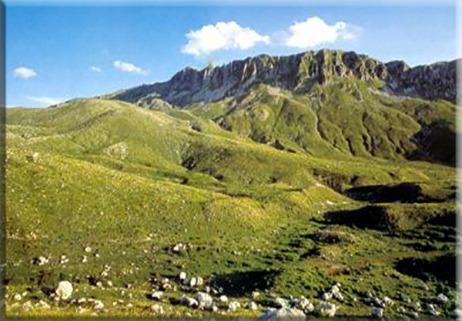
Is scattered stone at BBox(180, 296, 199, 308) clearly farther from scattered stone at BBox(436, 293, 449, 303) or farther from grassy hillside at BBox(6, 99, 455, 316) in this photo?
scattered stone at BBox(436, 293, 449, 303)

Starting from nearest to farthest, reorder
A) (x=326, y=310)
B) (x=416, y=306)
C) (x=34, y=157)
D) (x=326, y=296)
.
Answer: (x=326, y=310) < (x=416, y=306) < (x=326, y=296) < (x=34, y=157)

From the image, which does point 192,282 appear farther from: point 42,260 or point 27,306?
point 42,260

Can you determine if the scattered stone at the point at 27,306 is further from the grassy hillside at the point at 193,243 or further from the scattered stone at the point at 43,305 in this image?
the scattered stone at the point at 43,305

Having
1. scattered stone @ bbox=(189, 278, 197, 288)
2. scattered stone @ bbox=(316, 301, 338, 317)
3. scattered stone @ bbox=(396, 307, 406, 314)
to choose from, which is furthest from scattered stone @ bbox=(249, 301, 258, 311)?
scattered stone @ bbox=(396, 307, 406, 314)

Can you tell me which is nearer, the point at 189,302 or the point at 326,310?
the point at 189,302

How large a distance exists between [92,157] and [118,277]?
86256mm

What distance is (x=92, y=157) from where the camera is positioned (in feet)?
339

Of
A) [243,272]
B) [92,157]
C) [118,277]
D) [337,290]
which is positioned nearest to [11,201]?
[118,277]

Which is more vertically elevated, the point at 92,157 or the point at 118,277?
the point at 92,157

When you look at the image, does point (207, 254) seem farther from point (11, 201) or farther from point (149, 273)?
point (11, 201)

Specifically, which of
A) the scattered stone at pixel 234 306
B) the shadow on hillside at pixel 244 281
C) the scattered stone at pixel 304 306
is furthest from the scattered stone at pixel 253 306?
the shadow on hillside at pixel 244 281

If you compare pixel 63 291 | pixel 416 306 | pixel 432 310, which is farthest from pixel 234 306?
pixel 432 310

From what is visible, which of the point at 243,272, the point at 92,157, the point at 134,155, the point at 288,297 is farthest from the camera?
the point at 134,155

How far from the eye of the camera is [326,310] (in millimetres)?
20406
